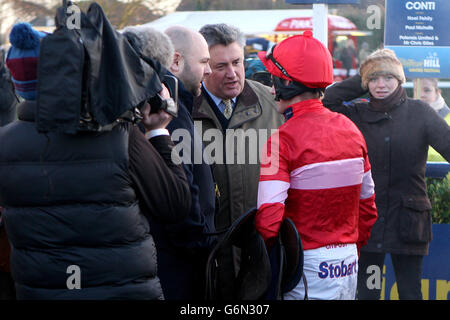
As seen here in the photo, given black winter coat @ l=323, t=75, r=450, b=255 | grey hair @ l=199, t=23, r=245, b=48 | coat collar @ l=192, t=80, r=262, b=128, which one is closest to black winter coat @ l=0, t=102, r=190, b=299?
coat collar @ l=192, t=80, r=262, b=128

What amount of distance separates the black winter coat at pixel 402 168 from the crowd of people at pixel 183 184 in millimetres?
207

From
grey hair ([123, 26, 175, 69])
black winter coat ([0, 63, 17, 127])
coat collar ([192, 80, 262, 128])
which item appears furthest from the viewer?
black winter coat ([0, 63, 17, 127])

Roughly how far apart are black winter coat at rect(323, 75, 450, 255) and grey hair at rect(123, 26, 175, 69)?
203 cm

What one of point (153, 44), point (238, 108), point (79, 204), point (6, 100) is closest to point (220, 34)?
point (238, 108)

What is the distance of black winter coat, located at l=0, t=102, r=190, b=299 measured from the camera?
6.91 feet

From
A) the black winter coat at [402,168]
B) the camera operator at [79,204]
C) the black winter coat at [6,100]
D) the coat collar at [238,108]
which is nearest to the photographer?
the camera operator at [79,204]

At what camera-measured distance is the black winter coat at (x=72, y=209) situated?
2105mm

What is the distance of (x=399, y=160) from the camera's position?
4168 mm

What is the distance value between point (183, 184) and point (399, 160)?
7.55ft

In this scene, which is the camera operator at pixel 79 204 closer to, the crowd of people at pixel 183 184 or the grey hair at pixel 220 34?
the crowd of people at pixel 183 184

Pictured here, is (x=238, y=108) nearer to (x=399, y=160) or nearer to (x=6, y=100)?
(x=399, y=160)

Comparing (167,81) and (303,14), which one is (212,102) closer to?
(167,81)

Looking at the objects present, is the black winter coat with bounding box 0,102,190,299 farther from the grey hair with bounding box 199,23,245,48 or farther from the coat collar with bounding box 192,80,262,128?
the grey hair with bounding box 199,23,245,48

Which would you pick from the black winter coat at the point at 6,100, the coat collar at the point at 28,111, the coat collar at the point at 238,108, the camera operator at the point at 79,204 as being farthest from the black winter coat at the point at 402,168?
the black winter coat at the point at 6,100
